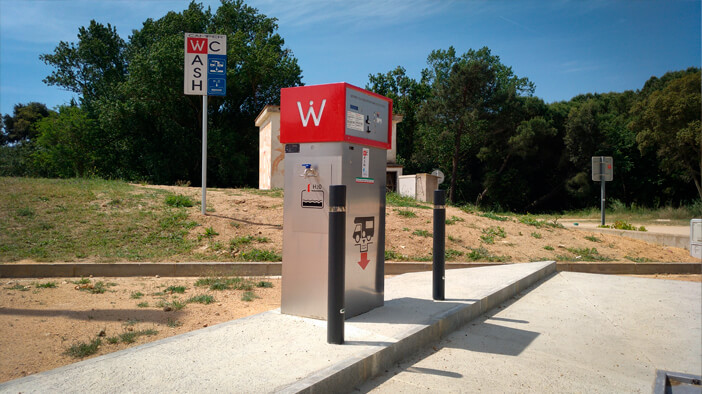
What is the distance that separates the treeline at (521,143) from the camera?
119ft

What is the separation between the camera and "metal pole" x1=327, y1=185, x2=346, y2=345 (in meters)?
3.96

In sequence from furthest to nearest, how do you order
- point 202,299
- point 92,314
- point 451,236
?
point 451,236, point 202,299, point 92,314

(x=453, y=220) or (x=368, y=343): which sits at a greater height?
(x=453, y=220)

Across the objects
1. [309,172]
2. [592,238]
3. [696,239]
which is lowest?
[592,238]

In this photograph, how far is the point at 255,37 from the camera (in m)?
40.9

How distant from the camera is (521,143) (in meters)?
38.3

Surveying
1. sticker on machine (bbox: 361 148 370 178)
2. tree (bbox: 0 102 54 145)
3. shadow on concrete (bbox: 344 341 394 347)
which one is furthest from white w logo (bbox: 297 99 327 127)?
tree (bbox: 0 102 54 145)

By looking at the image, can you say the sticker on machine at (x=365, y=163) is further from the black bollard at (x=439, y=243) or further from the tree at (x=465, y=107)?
the tree at (x=465, y=107)

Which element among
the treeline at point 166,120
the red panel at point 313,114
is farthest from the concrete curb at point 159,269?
the treeline at point 166,120

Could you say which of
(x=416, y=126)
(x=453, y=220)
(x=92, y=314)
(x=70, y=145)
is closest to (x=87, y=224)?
(x=92, y=314)

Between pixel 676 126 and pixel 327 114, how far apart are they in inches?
1250

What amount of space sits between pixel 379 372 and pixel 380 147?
2.47 m

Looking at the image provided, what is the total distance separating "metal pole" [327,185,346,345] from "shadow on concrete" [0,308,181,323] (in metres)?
2.38

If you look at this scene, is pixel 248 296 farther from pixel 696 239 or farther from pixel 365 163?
pixel 696 239
